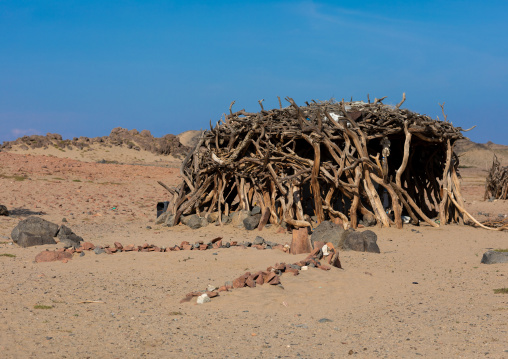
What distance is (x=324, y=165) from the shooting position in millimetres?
12148

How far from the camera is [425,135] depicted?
12586 millimetres

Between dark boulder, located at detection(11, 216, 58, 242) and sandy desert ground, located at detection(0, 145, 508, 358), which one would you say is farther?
dark boulder, located at detection(11, 216, 58, 242)

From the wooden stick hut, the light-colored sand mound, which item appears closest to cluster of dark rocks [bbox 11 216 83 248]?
the wooden stick hut

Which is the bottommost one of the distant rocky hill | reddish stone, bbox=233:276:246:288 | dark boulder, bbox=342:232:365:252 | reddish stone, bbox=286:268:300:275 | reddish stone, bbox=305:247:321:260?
reddish stone, bbox=233:276:246:288

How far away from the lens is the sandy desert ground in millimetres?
4746

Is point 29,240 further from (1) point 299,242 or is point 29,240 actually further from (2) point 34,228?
(1) point 299,242

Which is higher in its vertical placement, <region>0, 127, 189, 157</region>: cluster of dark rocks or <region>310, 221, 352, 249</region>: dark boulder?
<region>0, 127, 189, 157</region>: cluster of dark rocks

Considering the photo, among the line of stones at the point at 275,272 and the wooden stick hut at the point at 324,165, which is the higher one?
the wooden stick hut at the point at 324,165

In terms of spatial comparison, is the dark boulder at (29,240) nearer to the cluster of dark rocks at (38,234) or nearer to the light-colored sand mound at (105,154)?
the cluster of dark rocks at (38,234)

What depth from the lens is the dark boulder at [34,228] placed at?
10.7m

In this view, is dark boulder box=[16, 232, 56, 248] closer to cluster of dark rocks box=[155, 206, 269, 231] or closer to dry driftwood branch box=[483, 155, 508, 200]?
cluster of dark rocks box=[155, 206, 269, 231]

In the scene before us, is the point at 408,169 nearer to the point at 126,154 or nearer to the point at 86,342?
the point at 86,342

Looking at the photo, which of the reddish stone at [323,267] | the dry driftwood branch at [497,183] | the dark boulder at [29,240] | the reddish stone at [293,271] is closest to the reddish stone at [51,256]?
the dark boulder at [29,240]

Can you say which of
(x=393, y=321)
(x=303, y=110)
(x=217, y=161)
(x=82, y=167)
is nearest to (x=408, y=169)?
(x=303, y=110)
